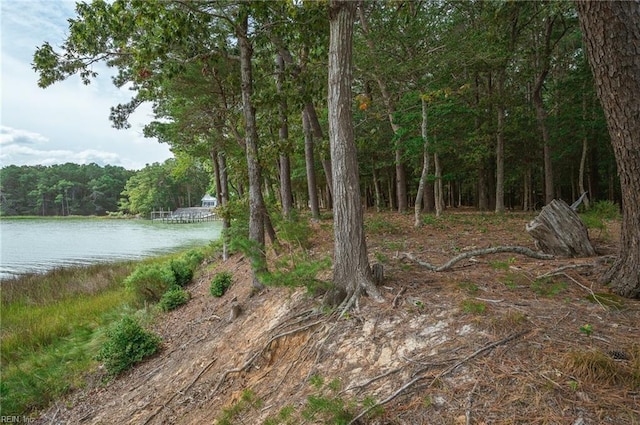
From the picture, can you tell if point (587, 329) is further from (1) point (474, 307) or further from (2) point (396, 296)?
(2) point (396, 296)

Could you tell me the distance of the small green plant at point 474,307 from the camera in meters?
2.64

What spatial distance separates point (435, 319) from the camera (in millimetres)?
2703

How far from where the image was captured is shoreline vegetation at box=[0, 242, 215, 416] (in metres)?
5.01

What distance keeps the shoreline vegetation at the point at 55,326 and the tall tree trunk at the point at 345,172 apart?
15.7ft

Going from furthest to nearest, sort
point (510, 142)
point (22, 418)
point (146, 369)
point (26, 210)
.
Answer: point (26, 210)
point (510, 142)
point (146, 369)
point (22, 418)

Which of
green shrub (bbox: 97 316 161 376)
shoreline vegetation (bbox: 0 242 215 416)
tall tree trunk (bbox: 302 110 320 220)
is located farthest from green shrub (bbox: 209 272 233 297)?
tall tree trunk (bbox: 302 110 320 220)

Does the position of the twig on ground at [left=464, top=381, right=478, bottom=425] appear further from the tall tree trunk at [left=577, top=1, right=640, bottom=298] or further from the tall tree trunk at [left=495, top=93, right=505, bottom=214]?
the tall tree trunk at [left=495, top=93, right=505, bottom=214]

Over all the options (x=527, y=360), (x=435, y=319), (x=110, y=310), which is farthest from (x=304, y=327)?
(x=110, y=310)

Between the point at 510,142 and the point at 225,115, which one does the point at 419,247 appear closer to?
the point at 225,115

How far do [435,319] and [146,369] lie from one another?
4.57 m

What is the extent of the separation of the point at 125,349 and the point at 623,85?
6.78 metres

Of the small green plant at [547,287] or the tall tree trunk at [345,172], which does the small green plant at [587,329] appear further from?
the tall tree trunk at [345,172]

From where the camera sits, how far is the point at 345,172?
3.33 m

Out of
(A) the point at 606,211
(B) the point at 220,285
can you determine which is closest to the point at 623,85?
(A) the point at 606,211
